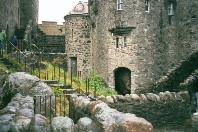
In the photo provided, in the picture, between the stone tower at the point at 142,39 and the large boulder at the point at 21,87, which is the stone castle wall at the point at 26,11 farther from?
the large boulder at the point at 21,87

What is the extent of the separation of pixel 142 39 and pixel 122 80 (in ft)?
11.5

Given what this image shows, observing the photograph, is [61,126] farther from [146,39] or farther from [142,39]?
[146,39]

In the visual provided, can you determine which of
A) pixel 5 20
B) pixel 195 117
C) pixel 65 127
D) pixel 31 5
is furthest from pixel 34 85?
pixel 31 5

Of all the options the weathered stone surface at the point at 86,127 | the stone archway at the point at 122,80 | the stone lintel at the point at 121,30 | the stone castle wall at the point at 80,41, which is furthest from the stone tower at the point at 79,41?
the weathered stone surface at the point at 86,127

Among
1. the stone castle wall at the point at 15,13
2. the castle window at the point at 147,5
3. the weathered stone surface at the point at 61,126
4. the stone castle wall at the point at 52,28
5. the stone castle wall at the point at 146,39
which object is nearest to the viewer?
the weathered stone surface at the point at 61,126

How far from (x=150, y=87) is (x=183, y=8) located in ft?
21.8

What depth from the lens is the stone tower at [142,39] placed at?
82.4 feet

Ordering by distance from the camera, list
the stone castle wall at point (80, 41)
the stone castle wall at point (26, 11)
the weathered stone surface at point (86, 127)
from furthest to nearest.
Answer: the stone castle wall at point (26, 11) < the stone castle wall at point (80, 41) < the weathered stone surface at point (86, 127)

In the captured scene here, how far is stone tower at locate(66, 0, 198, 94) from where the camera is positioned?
25109mm

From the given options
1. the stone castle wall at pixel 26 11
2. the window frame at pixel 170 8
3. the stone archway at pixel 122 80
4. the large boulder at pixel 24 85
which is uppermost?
the stone castle wall at pixel 26 11

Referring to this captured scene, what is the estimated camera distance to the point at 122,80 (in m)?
26.2

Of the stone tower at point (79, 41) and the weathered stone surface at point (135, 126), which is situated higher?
the stone tower at point (79, 41)

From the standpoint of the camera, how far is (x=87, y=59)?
95.8 feet

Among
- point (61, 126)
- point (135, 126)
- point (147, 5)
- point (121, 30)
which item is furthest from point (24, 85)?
point (147, 5)
